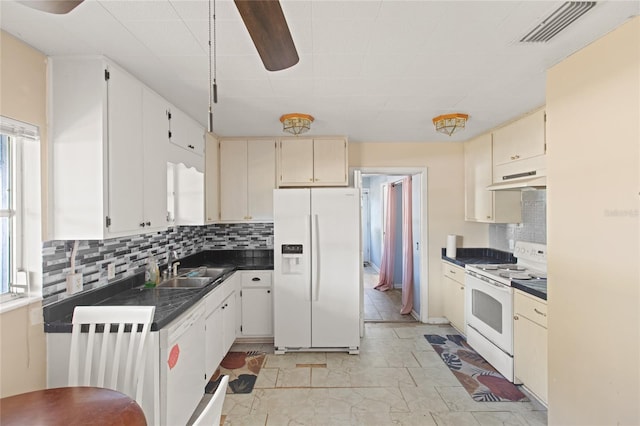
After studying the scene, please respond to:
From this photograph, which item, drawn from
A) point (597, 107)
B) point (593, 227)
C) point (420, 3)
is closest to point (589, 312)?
point (593, 227)

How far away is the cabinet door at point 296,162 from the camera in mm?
3854

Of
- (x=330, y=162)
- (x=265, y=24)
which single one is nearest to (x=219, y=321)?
(x=330, y=162)

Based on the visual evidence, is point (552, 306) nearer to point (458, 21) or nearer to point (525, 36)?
point (525, 36)

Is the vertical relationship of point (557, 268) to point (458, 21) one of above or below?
below

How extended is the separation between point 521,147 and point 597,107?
1.49 metres

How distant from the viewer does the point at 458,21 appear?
1528 millimetres

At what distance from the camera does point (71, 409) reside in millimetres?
1217

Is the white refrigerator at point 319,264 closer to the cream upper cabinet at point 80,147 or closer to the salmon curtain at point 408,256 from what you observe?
the salmon curtain at point 408,256

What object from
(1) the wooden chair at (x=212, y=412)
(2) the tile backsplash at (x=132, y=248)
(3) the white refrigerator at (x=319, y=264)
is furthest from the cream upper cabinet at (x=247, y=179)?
(1) the wooden chair at (x=212, y=412)

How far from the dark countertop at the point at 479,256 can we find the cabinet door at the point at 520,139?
113 cm

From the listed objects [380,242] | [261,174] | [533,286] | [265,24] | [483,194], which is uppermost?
[265,24]

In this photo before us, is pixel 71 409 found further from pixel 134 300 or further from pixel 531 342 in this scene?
pixel 531 342

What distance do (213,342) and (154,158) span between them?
1602mm

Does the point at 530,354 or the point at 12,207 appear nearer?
the point at 12,207
